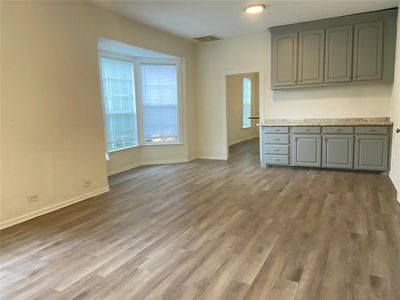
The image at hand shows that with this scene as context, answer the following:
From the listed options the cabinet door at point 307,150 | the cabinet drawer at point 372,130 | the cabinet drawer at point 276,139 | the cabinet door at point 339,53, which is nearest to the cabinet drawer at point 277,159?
the cabinet door at point 307,150

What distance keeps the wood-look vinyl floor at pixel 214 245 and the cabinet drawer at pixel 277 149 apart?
48.7 inches

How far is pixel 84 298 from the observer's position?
1.86 metres

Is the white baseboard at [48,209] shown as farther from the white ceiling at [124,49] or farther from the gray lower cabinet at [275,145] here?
the gray lower cabinet at [275,145]

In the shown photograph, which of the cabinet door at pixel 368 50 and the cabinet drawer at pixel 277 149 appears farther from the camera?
the cabinet drawer at pixel 277 149

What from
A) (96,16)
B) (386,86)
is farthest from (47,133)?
(386,86)

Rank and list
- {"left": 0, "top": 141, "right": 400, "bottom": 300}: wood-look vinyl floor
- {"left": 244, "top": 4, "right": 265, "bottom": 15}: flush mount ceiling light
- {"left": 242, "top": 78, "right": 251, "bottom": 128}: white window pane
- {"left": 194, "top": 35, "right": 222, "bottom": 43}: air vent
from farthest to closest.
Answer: {"left": 242, "top": 78, "right": 251, "bottom": 128}: white window pane < {"left": 194, "top": 35, "right": 222, "bottom": 43}: air vent < {"left": 244, "top": 4, "right": 265, "bottom": 15}: flush mount ceiling light < {"left": 0, "top": 141, "right": 400, "bottom": 300}: wood-look vinyl floor

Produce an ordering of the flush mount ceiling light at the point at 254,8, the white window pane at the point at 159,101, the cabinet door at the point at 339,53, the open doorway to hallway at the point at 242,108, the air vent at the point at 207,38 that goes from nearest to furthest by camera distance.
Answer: the flush mount ceiling light at the point at 254,8 < the cabinet door at the point at 339,53 < the air vent at the point at 207,38 < the white window pane at the point at 159,101 < the open doorway to hallway at the point at 242,108

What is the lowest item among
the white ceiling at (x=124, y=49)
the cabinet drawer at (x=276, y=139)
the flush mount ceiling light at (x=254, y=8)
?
the cabinet drawer at (x=276, y=139)

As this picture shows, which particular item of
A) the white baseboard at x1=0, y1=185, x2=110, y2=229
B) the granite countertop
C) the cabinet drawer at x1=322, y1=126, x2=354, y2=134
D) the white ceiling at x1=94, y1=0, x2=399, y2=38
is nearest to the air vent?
→ the white ceiling at x1=94, y1=0, x2=399, y2=38

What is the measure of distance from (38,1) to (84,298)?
3.17 meters

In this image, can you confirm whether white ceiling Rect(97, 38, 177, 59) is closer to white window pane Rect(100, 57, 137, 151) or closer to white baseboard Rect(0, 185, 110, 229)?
white window pane Rect(100, 57, 137, 151)

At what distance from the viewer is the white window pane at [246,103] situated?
976 centimetres

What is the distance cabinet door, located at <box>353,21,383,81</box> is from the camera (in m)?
4.68

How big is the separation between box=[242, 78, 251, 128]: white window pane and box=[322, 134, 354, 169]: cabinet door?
4.89 meters
